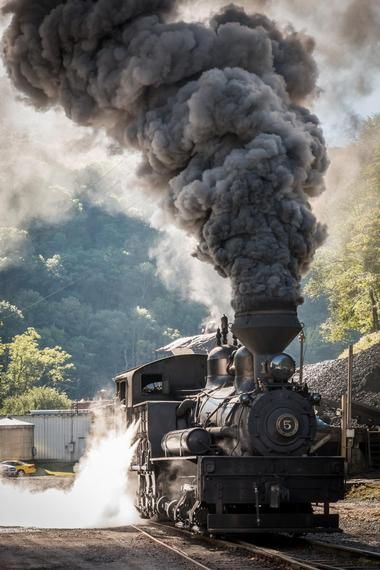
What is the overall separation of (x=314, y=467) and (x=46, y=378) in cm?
7856

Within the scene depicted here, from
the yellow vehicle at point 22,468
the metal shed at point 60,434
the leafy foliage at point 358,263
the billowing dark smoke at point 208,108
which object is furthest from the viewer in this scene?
the metal shed at point 60,434

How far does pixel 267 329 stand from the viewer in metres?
14.2

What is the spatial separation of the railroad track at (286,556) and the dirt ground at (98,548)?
0.16 meters

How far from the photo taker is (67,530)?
1600 centimetres

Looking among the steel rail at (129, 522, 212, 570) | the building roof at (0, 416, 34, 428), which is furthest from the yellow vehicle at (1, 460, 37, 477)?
the steel rail at (129, 522, 212, 570)

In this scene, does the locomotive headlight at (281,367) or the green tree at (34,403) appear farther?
the green tree at (34,403)

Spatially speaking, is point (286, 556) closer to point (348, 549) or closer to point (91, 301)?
point (348, 549)

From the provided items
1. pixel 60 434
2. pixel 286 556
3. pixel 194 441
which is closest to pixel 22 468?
pixel 60 434

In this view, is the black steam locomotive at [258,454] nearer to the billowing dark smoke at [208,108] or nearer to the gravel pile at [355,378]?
the billowing dark smoke at [208,108]

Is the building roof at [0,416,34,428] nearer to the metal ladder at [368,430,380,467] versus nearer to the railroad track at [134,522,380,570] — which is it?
the metal ladder at [368,430,380,467]

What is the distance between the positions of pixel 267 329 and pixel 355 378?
25.8m

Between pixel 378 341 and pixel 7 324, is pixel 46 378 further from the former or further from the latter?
pixel 378 341

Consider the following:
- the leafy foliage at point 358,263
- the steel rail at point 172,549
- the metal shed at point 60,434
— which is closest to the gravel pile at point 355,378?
the leafy foliage at point 358,263

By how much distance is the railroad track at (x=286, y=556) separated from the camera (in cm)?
1161
